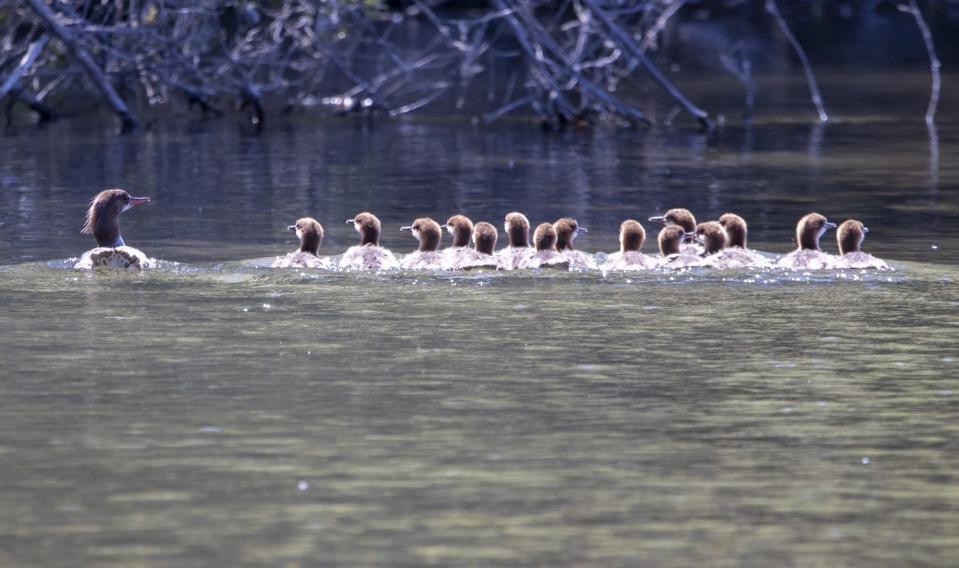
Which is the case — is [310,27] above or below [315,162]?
above

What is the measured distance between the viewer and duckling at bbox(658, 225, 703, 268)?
12.9m

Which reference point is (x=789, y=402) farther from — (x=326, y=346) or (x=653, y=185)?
(x=653, y=185)

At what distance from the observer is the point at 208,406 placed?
8.64 meters

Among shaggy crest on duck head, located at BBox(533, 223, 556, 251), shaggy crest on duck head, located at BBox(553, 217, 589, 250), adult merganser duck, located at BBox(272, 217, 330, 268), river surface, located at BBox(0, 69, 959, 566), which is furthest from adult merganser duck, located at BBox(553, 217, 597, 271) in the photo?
adult merganser duck, located at BBox(272, 217, 330, 268)

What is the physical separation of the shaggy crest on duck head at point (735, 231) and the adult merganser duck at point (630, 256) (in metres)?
0.58

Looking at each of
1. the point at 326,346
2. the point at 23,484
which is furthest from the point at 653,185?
the point at 23,484

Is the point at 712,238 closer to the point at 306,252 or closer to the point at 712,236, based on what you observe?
the point at 712,236

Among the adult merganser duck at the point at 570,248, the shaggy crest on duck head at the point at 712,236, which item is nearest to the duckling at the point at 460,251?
the adult merganser duck at the point at 570,248

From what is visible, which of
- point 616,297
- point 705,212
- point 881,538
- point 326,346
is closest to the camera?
point 881,538

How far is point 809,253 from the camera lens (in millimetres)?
12852

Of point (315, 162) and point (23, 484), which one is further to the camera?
point (315, 162)

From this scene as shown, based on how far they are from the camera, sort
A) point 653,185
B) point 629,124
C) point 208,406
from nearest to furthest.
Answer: point 208,406
point 653,185
point 629,124

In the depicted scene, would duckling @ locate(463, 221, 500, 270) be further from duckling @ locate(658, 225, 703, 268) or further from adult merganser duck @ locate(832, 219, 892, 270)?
adult merganser duck @ locate(832, 219, 892, 270)

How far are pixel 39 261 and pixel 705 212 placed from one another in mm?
5954
